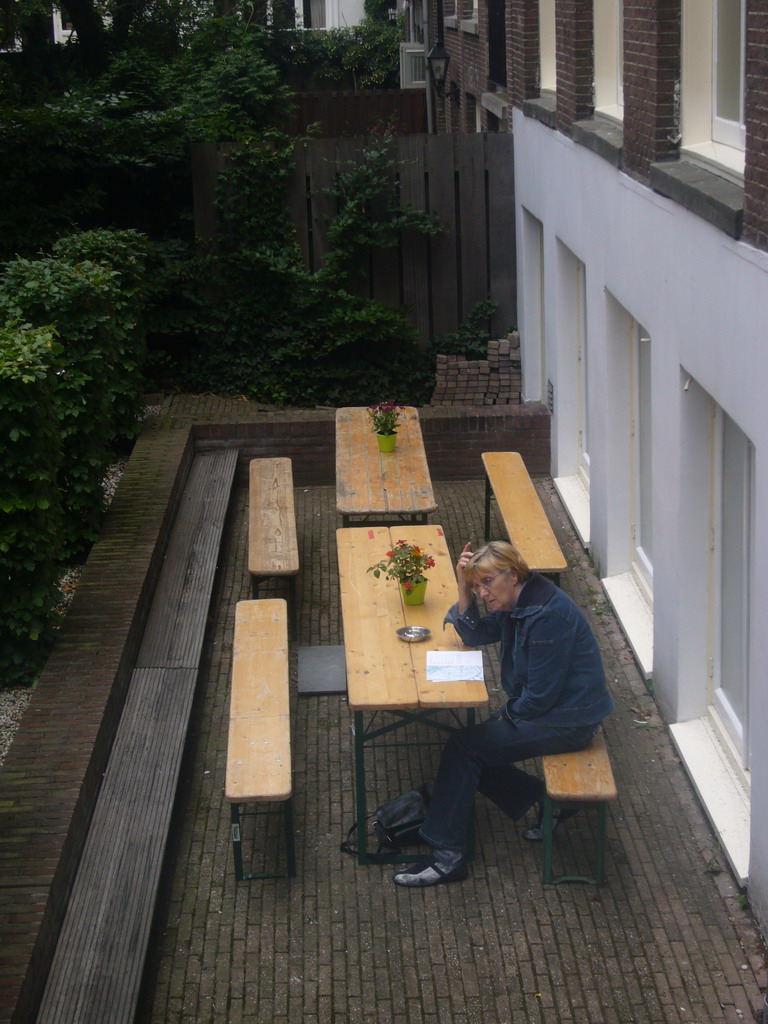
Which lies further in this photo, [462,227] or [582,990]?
[462,227]

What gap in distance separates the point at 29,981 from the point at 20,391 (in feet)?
10.3

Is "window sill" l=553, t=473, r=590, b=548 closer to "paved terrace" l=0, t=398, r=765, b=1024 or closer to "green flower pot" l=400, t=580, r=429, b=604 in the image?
"paved terrace" l=0, t=398, r=765, b=1024

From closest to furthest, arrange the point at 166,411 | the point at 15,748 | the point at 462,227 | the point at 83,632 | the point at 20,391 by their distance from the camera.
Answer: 1. the point at 15,748
2. the point at 20,391
3. the point at 83,632
4. the point at 166,411
5. the point at 462,227

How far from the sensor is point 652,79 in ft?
21.1

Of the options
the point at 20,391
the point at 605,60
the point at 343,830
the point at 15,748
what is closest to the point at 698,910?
the point at 343,830

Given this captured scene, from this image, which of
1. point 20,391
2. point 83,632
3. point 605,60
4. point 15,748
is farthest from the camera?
point 605,60

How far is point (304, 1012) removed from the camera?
16.4 ft

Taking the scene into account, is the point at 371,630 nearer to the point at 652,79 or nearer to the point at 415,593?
the point at 415,593

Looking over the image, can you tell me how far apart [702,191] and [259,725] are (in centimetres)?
317

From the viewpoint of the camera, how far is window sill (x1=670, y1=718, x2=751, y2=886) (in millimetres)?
5668

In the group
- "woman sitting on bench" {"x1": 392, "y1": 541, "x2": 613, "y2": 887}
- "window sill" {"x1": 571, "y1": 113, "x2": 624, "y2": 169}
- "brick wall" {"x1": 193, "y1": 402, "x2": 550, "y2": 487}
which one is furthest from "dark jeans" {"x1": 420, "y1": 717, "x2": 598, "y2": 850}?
"brick wall" {"x1": 193, "y1": 402, "x2": 550, "y2": 487}

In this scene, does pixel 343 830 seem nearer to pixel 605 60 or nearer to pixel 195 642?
pixel 195 642

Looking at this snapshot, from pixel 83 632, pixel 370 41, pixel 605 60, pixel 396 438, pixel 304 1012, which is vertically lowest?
pixel 304 1012

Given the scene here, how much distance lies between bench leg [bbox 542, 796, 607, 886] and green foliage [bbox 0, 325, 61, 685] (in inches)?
116
